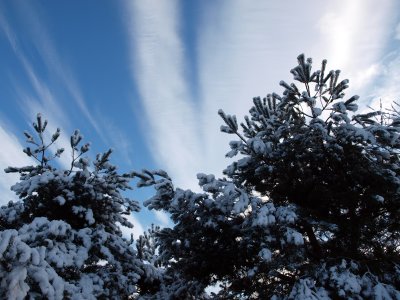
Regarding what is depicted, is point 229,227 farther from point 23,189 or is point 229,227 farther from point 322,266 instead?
point 23,189

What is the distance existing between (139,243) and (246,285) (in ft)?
30.0

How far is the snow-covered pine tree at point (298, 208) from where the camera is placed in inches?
224

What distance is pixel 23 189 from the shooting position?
7.36m

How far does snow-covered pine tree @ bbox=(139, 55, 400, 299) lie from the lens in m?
5.68

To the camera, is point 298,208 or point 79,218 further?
point 79,218

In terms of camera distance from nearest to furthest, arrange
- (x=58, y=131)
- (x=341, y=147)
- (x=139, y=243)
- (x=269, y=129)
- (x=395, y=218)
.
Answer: (x=341, y=147), (x=395, y=218), (x=269, y=129), (x=58, y=131), (x=139, y=243)

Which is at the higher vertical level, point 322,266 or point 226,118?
point 226,118

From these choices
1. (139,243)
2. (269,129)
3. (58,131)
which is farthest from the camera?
(139,243)

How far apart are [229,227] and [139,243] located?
9537 millimetres

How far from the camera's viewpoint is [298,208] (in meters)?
6.04

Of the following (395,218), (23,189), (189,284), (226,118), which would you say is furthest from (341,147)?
(23,189)

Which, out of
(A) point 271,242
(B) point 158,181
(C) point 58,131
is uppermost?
(C) point 58,131

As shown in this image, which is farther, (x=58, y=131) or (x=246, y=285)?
(x=58, y=131)

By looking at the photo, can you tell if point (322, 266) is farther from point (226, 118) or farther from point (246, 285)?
point (226, 118)
